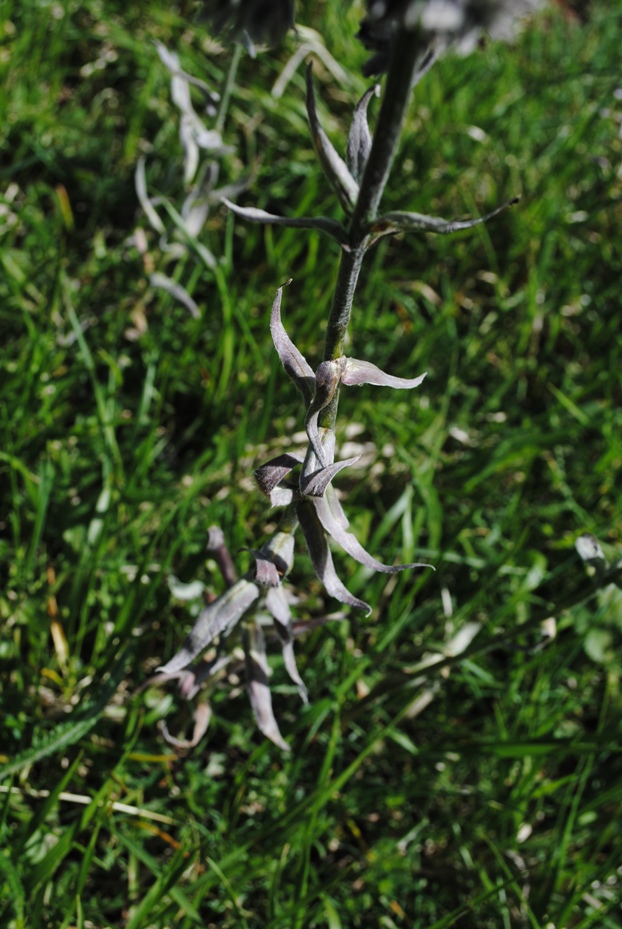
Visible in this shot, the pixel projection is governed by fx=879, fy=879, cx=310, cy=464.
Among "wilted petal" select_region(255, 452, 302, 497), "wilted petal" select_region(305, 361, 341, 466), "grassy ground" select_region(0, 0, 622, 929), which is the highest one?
"wilted petal" select_region(305, 361, 341, 466)

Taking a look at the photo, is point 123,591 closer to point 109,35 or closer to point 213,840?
point 213,840

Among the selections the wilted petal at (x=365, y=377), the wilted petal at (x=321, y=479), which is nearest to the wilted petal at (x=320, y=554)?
the wilted petal at (x=321, y=479)

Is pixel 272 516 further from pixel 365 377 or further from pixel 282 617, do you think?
pixel 365 377

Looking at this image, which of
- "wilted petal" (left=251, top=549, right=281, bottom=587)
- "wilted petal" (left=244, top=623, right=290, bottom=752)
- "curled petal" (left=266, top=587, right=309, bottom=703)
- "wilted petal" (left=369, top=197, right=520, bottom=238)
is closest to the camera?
"wilted petal" (left=369, top=197, right=520, bottom=238)

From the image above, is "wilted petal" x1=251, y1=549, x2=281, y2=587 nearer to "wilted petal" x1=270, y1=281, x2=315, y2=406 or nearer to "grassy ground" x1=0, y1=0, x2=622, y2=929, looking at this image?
"wilted petal" x1=270, y1=281, x2=315, y2=406

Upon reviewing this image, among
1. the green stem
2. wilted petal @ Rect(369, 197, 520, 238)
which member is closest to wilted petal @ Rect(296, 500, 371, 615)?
wilted petal @ Rect(369, 197, 520, 238)

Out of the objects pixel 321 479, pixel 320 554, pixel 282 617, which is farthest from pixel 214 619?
pixel 321 479
